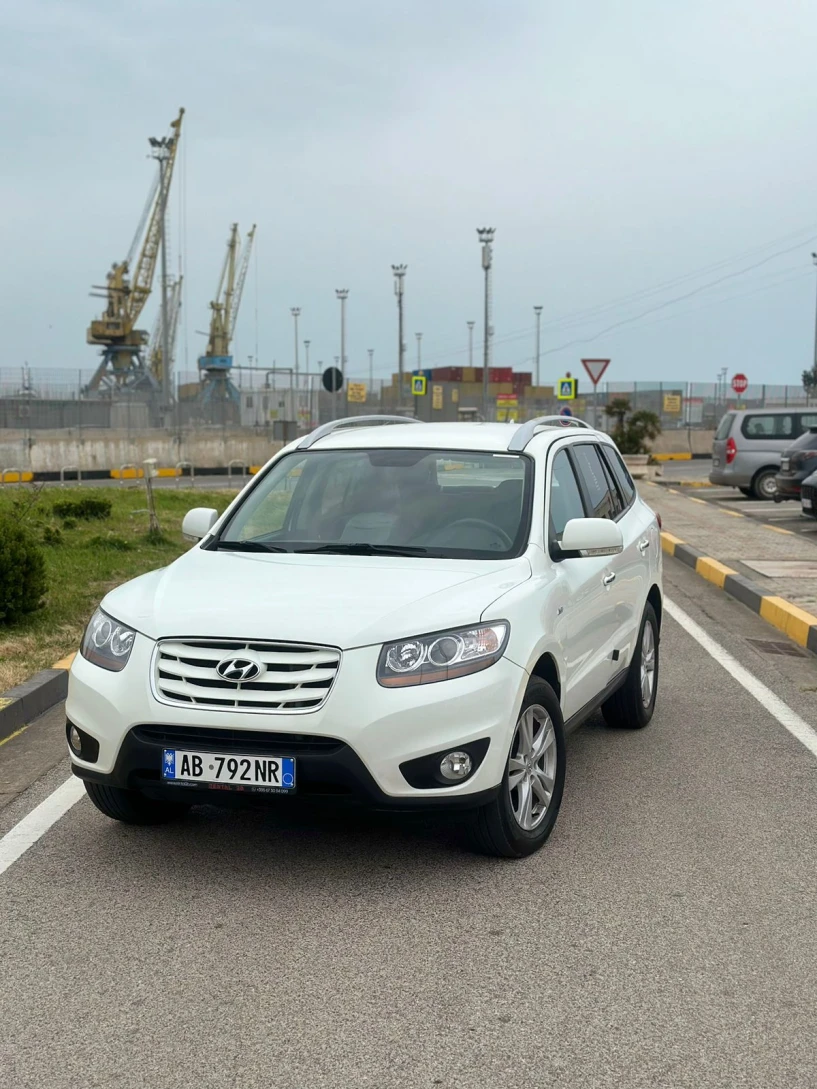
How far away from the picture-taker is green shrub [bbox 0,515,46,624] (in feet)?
29.5

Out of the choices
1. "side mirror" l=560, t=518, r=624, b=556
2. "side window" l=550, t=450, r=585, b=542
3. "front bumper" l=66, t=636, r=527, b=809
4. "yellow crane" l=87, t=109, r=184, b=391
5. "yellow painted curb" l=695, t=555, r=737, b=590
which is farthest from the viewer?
"yellow crane" l=87, t=109, r=184, b=391

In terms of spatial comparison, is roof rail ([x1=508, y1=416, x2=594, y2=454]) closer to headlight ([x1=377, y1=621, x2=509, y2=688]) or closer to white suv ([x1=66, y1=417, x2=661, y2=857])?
white suv ([x1=66, y1=417, x2=661, y2=857])

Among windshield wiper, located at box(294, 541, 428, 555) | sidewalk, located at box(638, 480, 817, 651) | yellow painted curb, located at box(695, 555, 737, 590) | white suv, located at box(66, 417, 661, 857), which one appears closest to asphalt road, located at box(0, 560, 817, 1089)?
white suv, located at box(66, 417, 661, 857)

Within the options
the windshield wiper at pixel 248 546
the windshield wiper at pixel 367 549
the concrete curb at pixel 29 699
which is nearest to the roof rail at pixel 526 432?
the windshield wiper at pixel 367 549

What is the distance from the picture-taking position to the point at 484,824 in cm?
456

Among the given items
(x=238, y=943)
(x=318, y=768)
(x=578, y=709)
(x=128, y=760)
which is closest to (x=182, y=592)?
(x=128, y=760)

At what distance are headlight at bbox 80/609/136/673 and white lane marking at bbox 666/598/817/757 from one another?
358 cm

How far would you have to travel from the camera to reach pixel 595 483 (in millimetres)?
6645

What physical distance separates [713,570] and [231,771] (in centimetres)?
1019

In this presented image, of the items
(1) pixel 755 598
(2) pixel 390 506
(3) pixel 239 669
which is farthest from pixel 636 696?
(1) pixel 755 598

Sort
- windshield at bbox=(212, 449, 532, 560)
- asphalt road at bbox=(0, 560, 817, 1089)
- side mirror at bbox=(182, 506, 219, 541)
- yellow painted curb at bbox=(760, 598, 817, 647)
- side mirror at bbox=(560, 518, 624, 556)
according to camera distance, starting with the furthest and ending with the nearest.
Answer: yellow painted curb at bbox=(760, 598, 817, 647), side mirror at bbox=(182, 506, 219, 541), windshield at bbox=(212, 449, 532, 560), side mirror at bbox=(560, 518, 624, 556), asphalt road at bbox=(0, 560, 817, 1089)

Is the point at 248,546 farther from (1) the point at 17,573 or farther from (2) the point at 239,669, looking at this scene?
(1) the point at 17,573

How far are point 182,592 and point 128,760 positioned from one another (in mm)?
697

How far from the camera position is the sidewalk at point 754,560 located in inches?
421
